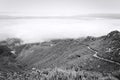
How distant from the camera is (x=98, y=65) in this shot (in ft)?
294

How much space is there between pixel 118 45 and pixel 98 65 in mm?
39752

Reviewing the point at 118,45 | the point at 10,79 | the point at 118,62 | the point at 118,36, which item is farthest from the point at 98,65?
the point at 10,79

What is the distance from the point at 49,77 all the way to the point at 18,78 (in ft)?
13.4

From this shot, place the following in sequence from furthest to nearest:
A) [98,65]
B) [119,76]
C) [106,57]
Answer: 1. [106,57]
2. [98,65]
3. [119,76]

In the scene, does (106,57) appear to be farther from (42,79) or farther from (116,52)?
(42,79)

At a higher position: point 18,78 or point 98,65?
point 18,78

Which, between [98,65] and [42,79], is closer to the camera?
[42,79]

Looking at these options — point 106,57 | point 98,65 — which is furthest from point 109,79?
point 106,57

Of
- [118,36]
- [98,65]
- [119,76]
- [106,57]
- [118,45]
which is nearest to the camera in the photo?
[119,76]

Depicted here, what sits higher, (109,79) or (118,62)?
(109,79)

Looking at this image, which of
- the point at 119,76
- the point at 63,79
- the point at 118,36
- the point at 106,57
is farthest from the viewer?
the point at 118,36

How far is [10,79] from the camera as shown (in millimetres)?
24469

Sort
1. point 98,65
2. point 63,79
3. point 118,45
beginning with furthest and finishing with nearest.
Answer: point 118,45, point 98,65, point 63,79

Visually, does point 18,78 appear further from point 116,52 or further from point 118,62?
point 116,52
